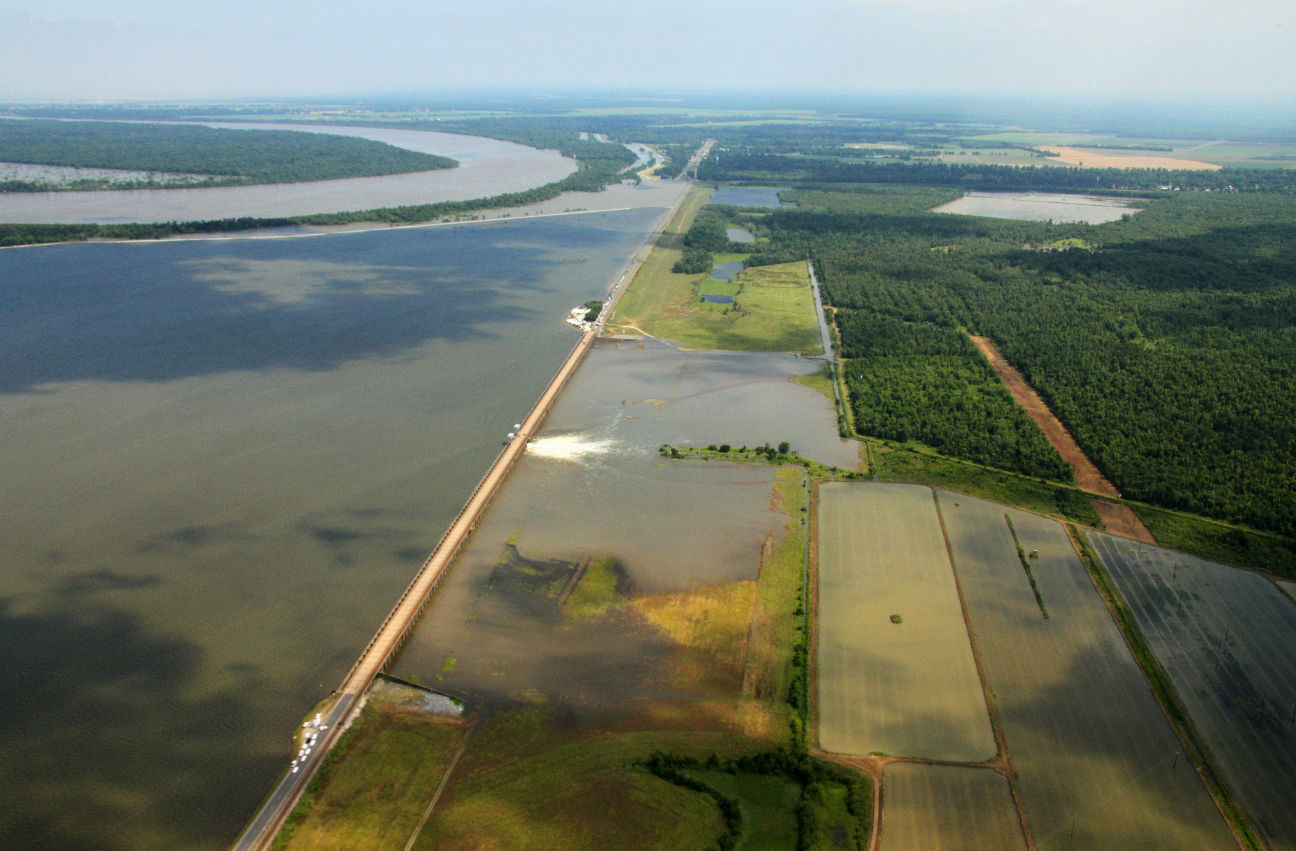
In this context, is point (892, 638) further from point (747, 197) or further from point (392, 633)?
point (747, 197)

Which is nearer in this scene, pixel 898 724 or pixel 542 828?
pixel 542 828

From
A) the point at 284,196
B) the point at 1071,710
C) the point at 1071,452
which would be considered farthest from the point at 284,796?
the point at 284,196

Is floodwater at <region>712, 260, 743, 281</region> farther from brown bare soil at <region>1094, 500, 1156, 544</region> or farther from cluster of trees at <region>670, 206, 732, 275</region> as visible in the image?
brown bare soil at <region>1094, 500, 1156, 544</region>

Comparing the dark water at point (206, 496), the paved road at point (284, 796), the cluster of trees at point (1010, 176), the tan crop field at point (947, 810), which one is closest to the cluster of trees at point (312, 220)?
the dark water at point (206, 496)

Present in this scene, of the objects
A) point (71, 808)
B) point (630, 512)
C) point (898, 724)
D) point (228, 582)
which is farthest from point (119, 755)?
point (898, 724)

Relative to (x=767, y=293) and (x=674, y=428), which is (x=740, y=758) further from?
(x=767, y=293)

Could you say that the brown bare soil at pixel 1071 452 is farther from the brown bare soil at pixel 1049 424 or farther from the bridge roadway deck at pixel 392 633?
the bridge roadway deck at pixel 392 633
